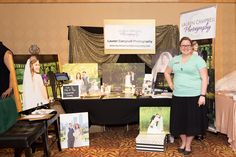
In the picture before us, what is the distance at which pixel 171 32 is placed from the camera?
164 inches

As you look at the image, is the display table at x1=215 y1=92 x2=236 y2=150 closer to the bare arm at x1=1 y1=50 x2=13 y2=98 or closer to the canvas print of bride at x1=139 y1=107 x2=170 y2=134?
the canvas print of bride at x1=139 y1=107 x2=170 y2=134

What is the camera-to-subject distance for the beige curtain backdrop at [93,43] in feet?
13.6

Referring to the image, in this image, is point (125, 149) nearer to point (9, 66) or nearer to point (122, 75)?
point (122, 75)

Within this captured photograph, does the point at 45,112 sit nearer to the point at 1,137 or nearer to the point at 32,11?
the point at 1,137

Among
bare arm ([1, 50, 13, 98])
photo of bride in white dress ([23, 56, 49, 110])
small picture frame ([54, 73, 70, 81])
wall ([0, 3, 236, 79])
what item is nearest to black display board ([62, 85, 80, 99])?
small picture frame ([54, 73, 70, 81])

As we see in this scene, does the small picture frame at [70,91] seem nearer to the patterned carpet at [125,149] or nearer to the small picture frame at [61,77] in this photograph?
the small picture frame at [61,77]

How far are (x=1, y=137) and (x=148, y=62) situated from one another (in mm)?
2516

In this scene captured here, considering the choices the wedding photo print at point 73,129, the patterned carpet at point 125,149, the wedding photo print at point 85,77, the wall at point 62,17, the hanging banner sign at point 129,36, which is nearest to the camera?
the patterned carpet at point 125,149

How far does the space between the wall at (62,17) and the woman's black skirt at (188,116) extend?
1792mm

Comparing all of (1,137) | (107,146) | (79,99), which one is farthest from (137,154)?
(1,137)

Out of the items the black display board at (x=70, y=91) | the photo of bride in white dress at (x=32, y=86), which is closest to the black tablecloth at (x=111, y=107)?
the black display board at (x=70, y=91)

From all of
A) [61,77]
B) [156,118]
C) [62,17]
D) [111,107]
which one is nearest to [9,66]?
[61,77]

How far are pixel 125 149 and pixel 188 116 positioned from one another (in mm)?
890

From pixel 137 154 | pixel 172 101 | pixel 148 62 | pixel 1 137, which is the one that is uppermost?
pixel 148 62
